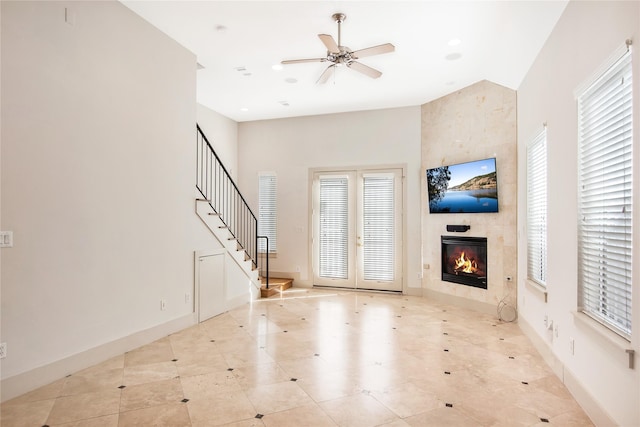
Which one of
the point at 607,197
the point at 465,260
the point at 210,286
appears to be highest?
the point at 607,197

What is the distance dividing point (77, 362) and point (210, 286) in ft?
7.29

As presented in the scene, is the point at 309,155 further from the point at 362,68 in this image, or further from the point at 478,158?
the point at 362,68

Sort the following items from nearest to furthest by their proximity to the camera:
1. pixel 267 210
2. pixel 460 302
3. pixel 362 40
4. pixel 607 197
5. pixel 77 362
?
pixel 607 197 < pixel 77 362 < pixel 362 40 < pixel 460 302 < pixel 267 210

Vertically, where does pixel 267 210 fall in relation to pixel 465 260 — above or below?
above

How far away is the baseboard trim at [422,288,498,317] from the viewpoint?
6070 mm

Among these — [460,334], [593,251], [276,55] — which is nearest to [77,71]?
[276,55]

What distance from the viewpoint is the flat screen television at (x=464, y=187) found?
19.6ft

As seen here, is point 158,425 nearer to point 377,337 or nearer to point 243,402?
point 243,402

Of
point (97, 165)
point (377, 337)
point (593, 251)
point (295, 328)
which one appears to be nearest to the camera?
point (593, 251)

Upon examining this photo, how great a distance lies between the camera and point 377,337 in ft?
15.9

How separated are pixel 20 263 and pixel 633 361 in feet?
14.9

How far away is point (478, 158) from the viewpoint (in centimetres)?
631

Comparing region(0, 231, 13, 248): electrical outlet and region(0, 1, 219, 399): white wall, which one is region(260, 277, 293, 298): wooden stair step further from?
region(0, 231, 13, 248): electrical outlet

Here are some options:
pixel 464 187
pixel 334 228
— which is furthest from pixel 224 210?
pixel 464 187
